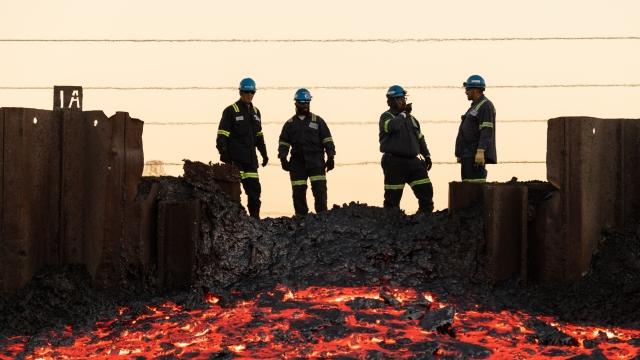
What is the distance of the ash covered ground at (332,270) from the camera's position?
24.1ft

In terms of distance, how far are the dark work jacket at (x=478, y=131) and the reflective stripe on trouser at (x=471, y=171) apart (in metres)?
0.08

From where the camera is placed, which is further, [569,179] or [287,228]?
[287,228]

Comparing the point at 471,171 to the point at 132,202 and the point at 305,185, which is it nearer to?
the point at 305,185

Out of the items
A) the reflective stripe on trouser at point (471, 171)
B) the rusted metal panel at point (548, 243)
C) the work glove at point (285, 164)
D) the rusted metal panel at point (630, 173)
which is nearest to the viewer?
the rusted metal panel at point (548, 243)

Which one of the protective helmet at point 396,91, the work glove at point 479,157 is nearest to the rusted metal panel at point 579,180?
the work glove at point 479,157

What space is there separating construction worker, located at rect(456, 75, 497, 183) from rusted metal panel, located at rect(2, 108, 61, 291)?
17.4 ft

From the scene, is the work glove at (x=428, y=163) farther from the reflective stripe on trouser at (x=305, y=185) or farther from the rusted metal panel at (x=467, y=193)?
the rusted metal panel at (x=467, y=193)

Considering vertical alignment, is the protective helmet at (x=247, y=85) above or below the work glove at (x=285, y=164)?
above

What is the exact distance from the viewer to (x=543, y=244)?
7.78m

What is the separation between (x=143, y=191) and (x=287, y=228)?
65.0 inches

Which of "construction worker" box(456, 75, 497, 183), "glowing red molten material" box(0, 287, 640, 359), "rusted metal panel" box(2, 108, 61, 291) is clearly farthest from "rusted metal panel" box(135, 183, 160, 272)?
"construction worker" box(456, 75, 497, 183)

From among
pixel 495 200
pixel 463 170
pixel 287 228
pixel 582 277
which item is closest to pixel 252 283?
pixel 287 228

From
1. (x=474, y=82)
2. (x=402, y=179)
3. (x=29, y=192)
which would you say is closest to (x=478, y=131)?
(x=474, y=82)

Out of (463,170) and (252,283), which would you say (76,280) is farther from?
(463,170)
